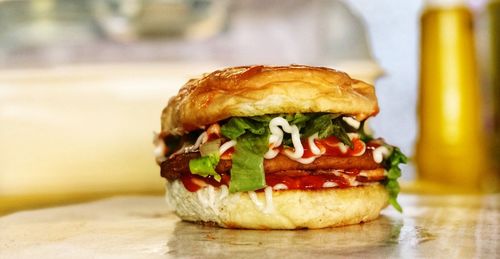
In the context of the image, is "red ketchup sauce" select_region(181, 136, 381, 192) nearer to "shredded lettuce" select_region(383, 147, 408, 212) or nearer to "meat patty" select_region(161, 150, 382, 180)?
"meat patty" select_region(161, 150, 382, 180)

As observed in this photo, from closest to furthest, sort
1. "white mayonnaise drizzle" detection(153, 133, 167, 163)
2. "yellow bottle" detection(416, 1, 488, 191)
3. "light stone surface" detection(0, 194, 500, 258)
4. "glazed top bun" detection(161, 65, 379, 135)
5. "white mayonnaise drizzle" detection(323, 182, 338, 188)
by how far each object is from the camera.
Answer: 1. "light stone surface" detection(0, 194, 500, 258)
2. "glazed top bun" detection(161, 65, 379, 135)
3. "white mayonnaise drizzle" detection(323, 182, 338, 188)
4. "white mayonnaise drizzle" detection(153, 133, 167, 163)
5. "yellow bottle" detection(416, 1, 488, 191)

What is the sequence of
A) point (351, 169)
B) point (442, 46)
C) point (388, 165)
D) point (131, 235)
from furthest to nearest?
point (442, 46) → point (388, 165) → point (351, 169) → point (131, 235)

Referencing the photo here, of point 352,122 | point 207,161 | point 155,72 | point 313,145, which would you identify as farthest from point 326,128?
point 155,72

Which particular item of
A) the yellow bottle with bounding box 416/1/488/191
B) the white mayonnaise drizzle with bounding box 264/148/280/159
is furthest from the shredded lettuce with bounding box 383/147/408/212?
the yellow bottle with bounding box 416/1/488/191

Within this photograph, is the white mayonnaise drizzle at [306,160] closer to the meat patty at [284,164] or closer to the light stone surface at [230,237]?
the meat patty at [284,164]

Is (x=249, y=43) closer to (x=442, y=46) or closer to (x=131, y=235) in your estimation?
(x=442, y=46)

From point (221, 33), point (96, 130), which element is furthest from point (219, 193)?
point (221, 33)

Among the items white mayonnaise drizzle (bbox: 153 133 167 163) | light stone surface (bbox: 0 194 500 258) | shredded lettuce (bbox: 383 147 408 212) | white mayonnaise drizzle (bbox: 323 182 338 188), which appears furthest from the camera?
white mayonnaise drizzle (bbox: 153 133 167 163)
